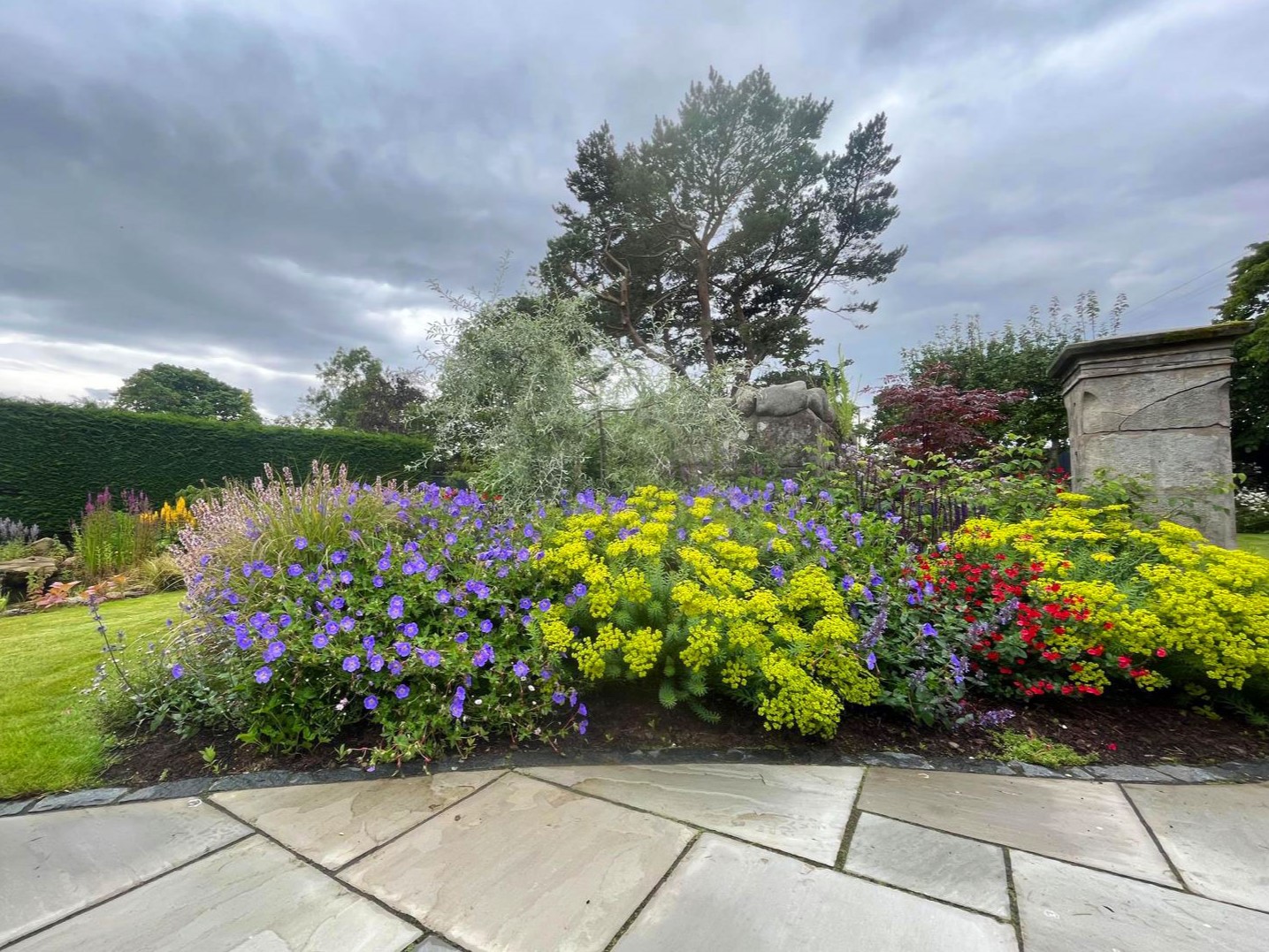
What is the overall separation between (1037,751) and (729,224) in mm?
13650

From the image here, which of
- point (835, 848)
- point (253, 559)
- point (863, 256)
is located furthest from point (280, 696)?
point (863, 256)

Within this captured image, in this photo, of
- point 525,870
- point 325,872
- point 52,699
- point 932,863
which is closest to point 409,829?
point 325,872

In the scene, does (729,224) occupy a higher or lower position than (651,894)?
higher

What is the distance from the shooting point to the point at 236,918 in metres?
1.10

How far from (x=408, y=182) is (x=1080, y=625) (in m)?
7.47

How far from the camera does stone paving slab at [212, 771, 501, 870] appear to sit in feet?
4.44

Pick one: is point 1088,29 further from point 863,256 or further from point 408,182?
point 863,256

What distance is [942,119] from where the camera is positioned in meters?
5.41

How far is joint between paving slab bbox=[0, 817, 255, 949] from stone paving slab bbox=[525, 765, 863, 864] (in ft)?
2.49

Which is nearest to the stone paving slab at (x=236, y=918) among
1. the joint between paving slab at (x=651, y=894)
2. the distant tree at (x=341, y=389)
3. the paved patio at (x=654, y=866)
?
the paved patio at (x=654, y=866)

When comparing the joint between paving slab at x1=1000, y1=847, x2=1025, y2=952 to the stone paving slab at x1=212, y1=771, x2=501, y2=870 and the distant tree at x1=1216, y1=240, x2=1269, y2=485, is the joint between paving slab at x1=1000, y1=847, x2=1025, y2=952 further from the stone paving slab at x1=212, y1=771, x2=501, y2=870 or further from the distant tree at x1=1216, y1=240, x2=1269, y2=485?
the distant tree at x1=1216, y1=240, x2=1269, y2=485

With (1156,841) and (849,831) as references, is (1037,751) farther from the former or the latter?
(849,831)

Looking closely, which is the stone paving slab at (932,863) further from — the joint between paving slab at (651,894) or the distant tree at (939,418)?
the distant tree at (939,418)

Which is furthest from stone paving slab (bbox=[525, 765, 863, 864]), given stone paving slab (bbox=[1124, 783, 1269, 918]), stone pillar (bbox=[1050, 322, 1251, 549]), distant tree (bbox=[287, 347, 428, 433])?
distant tree (bbox=[287, 347, 428, 433])
